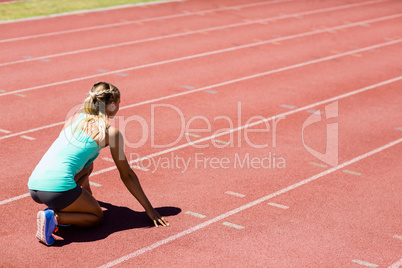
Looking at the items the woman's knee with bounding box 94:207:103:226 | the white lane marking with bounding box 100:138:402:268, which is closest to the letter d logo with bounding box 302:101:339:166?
the white lane marking with bounding box 100:138:402:268

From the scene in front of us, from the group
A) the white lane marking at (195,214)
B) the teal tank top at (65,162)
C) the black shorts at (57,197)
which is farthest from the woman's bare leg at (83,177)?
the white lane marking at (195,214)

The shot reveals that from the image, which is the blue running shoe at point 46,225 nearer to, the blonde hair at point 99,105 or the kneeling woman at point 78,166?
the kneeling woman at point 78,166

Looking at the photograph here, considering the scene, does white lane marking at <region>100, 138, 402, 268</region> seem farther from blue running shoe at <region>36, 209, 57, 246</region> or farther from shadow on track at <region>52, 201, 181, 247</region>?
blue running shoe at <region>36, 209, 57, 246</region>

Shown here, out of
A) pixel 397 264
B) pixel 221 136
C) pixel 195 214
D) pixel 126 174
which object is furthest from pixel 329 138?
pixel 126 174

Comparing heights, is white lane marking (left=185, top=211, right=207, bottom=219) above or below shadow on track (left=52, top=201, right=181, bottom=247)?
below

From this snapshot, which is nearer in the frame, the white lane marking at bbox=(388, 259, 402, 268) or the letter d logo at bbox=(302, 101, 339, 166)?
the white lane marking at bbox=(388, 259, 402, 268)

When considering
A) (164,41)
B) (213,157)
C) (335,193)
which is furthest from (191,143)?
(164,41)

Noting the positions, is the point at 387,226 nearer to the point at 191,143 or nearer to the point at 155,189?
the point at 155,189

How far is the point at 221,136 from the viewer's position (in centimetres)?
940

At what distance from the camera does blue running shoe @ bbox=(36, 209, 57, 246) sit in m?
5.78

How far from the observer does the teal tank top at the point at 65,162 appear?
5.98m

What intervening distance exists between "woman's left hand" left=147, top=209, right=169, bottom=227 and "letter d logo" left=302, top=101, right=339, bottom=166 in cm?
295

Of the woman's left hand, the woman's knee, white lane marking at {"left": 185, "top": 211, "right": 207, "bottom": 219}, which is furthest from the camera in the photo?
white lane marking at {"left": 185, "top": 211, "right": 207, "bottom": 219}

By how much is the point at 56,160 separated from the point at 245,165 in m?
3.01
